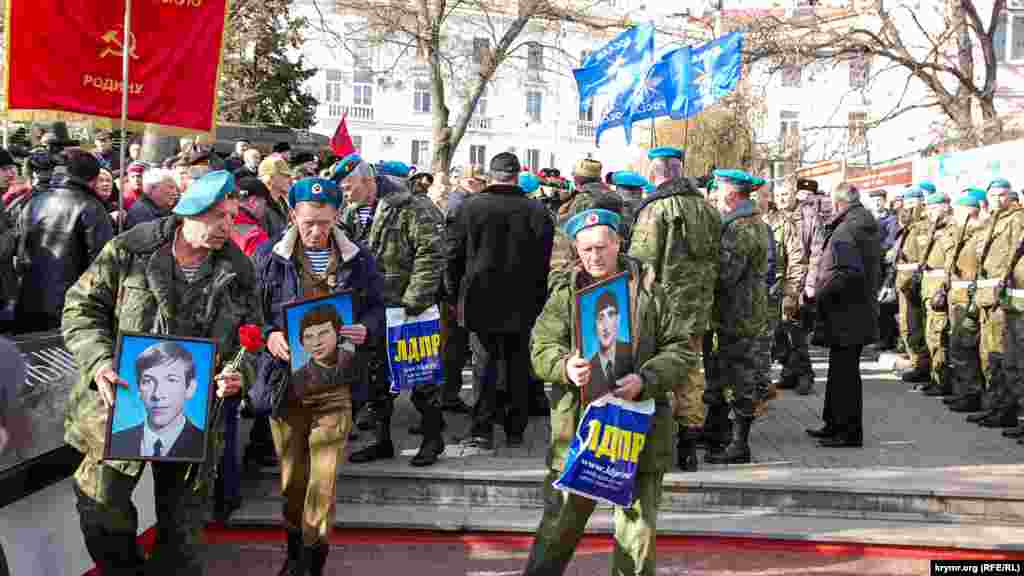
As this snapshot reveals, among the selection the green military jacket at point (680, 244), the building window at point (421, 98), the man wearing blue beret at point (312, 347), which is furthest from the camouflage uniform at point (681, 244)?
the building window at point (421, 98)

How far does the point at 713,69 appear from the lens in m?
14.1

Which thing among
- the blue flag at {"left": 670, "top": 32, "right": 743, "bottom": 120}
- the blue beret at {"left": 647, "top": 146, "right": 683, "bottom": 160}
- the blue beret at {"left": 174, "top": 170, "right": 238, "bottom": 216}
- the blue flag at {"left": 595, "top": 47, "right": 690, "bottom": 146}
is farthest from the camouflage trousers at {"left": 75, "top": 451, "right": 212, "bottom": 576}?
the blue flag at {"left": 670, "top": 32, "right": 743, "bottom": 120}

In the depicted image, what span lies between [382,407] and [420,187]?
440 centimetres

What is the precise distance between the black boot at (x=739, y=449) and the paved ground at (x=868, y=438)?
154 millimetres

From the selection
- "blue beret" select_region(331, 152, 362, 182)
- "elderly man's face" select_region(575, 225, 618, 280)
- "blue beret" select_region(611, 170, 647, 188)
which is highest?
"blue beret" select_region(611, 170, 647, 188)

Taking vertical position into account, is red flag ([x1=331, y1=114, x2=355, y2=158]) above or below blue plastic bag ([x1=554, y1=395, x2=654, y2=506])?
above

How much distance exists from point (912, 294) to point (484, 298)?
270 inches

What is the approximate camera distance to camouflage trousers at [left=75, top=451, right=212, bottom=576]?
4.55m

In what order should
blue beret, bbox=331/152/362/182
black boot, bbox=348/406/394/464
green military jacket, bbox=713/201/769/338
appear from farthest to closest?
green military jacket, bbox=713/201/769/338, black boot, bbox=348/406/394/464, blue beret, bbox=331/152/362/182

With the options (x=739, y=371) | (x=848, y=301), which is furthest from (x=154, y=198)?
(x=848, y=301)

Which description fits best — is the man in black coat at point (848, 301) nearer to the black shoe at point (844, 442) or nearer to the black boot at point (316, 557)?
the black shoe at point (844, 442)

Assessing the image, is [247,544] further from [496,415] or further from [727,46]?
[727,46]

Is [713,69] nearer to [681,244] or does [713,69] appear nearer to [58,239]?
[681,244]

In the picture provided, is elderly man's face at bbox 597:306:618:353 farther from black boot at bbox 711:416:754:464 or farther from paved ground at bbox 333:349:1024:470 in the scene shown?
black boot at bbox 711:416:754:464
